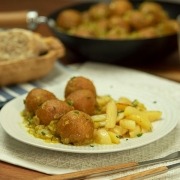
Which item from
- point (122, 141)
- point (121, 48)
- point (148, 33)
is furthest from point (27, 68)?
point (122, 141)

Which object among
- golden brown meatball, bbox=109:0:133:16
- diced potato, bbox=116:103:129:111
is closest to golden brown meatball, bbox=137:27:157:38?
golden brown meatball, bbox=109:0:133:16

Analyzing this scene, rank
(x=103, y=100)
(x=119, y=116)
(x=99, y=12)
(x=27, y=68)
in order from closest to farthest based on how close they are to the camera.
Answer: (x=119, y=116) → (x=103, y=100) → (x=27, y=68) → (x=99, y=12)

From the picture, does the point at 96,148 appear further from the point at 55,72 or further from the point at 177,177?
the point at 55,72

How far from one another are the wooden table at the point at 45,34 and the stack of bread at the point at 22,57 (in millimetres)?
362

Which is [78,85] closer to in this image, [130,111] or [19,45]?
[130,111]

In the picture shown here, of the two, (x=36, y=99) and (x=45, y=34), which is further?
(x=45, y=34)

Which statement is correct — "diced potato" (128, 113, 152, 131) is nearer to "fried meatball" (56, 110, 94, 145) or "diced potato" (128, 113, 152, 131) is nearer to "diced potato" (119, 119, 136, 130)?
"diced potato" (119, 119, 136, 130)

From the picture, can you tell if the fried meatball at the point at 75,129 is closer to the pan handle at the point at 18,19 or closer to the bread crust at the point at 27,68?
the bread crust at the point at 27,68

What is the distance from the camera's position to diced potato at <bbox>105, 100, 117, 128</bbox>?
45.8 inches

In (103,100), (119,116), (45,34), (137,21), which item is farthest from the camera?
(45,34)

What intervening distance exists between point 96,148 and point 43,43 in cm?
61

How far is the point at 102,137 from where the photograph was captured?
1.12 m

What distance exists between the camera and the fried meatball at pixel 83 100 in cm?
121

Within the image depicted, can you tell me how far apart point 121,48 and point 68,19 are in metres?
0.26
